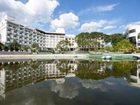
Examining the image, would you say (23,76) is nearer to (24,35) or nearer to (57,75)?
(57,75)

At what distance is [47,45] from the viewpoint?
183 metres

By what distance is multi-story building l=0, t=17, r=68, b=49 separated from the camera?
414ft

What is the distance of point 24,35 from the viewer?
144875 mm

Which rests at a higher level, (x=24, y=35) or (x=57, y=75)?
(x=24, y=35)

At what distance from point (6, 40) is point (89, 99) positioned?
115 m

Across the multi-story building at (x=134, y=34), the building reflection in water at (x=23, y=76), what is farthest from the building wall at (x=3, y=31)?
the building reflection in water at (x=23, y=76)

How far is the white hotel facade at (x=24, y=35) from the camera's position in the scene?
126 m

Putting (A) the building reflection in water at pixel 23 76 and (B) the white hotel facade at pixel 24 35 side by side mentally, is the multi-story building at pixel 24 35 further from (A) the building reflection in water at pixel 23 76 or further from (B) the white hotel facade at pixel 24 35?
(A) the building reflection in water at pixel 23 76

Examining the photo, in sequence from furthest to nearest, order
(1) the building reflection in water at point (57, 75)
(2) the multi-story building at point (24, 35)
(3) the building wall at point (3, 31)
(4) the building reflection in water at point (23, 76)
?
(2) the multi-story building at point (24, 35) < (3) the building wall at point (3, 31) < (4) the building reflection in water at point (23, 76) < (1) the building reflection in water at point (57, 75)

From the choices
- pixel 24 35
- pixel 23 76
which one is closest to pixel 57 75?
pixel 23 76

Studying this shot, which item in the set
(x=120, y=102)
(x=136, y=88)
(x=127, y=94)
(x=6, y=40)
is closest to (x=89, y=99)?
(x=120, y=102)

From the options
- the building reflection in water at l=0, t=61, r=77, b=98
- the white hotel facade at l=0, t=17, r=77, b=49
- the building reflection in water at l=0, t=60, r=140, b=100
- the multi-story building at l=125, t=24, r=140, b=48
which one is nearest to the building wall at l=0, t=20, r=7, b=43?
the white hotel facade at l=0, t=17, r=77, b=49

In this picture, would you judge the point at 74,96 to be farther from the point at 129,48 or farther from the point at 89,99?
the point at 129,48

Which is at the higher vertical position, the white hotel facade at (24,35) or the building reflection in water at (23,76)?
the white hotel facade at (24,35)
